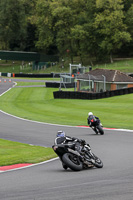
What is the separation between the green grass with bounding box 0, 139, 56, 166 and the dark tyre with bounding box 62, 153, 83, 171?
→ 2.91m

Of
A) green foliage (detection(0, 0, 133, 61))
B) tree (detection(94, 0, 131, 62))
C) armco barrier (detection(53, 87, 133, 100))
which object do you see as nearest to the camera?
armco barrier (detection(53, 87, 133, 100))

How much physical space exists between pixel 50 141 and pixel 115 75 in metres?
32.9

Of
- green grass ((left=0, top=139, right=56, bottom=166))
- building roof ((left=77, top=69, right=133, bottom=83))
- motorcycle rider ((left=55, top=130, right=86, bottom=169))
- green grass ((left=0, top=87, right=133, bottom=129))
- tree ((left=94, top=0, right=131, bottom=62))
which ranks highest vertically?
tree ((left=94, top=0, right=131, bottom=62))

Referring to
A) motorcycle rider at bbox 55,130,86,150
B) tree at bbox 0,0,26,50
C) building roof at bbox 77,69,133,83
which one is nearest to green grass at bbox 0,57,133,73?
tree at bbox 0,0,26,50

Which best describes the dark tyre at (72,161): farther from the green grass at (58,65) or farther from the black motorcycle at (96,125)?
the green grass at (58,65)

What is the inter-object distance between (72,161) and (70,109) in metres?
26.0

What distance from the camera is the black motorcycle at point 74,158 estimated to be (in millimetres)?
12664

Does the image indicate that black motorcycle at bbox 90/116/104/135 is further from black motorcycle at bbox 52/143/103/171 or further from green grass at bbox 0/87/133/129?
black motorcycle at bbox 52/143/103/171

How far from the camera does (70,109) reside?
127ft

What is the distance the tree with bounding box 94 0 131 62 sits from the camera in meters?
96.6

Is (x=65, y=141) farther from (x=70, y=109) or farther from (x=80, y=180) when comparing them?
(x=70, y=109)

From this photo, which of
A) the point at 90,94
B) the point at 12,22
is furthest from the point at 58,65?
the point at 90,94

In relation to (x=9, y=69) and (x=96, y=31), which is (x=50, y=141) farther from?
(x=9, y=69)

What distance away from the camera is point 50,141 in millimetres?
21219
